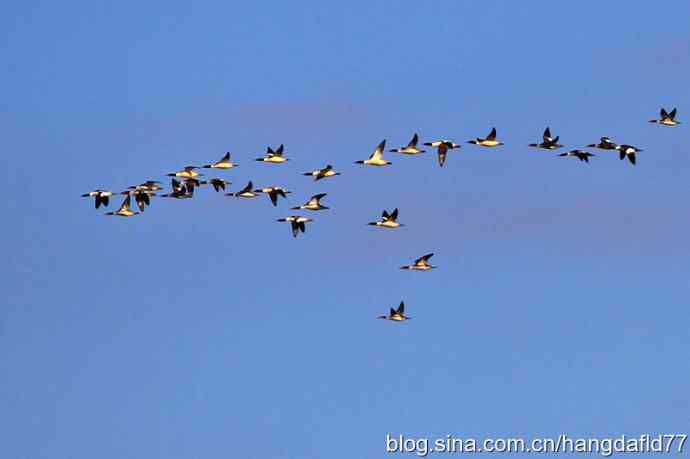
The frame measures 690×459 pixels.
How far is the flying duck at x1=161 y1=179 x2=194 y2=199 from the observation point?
132 metres

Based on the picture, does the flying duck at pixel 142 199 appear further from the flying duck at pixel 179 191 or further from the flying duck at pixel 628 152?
the flying duck at pixel 628 152

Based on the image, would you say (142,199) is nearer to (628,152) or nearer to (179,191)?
(179,191)

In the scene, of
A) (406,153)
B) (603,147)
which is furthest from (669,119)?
(406,153)

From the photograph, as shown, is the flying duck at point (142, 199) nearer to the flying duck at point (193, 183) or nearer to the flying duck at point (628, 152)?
the flying duck at point (193, 183)

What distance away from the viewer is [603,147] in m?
130

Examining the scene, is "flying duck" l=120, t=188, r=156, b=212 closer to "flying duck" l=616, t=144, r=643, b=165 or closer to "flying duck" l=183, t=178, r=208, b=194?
"flying duck" l=183, t=178, r=208, b=194

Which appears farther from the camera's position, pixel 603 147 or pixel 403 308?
pixel 403 308

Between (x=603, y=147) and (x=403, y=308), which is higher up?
(x=603, y=147)

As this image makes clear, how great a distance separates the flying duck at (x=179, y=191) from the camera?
131750mm

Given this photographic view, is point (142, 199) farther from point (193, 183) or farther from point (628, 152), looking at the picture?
point (628, 152)

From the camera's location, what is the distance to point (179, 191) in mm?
132500

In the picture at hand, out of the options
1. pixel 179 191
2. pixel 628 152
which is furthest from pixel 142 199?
pixel 628 152

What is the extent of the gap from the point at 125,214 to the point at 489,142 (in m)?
21.9

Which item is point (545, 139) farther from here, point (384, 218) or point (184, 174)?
point (184, 174)
